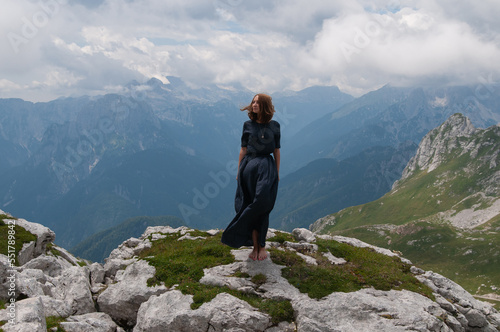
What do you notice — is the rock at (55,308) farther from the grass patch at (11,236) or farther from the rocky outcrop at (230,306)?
the grass patch at (11,236)

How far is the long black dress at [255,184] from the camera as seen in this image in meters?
14.1

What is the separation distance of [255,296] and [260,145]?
6592mm

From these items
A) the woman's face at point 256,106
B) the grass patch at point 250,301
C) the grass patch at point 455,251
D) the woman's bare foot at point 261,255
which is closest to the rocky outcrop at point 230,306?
the grass patch at point 250,301

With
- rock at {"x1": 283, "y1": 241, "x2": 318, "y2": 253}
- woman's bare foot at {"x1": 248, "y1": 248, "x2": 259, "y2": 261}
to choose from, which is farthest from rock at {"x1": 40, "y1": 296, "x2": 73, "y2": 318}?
rock at {"x1": 283, "y1": 241, "x2": 318, "y2": 253}

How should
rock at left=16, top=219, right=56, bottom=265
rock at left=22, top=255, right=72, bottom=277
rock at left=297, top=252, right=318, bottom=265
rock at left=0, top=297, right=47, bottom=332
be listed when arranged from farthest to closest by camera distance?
rock at left=16, top=219, right=56, bottom=265 → rock at left=22, top=255, right=72, bottom=277 → rock at left=297, top=252, right=318, bottom=265 → rock at left=0, top=297, right=47, bottom=332

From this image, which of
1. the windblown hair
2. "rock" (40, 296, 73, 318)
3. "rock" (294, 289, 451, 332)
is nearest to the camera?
"rock" (294, 289, 451, 332)

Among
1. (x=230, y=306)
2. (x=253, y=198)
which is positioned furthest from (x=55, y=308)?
(x=253, y=198)

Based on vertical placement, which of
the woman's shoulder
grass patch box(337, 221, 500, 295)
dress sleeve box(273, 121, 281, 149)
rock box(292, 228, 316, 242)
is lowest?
grass patch box(337, 221, 500, 295)

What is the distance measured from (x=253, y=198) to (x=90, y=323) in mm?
8336

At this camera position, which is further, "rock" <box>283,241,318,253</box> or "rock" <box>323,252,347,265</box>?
"rock" <box>283,241,318,253</box>

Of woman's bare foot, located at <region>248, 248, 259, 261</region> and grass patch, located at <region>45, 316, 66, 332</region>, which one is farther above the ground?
woman's bare foot, located at <region>248, 248, 259, 261</region>

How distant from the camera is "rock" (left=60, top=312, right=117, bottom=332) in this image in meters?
11.6

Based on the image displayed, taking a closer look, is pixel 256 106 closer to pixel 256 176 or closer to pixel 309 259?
pixel 256 176

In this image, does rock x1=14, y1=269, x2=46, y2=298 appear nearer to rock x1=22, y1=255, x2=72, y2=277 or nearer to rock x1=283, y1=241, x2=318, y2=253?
rock x1=22, y1=255, x2=72, y2=277
